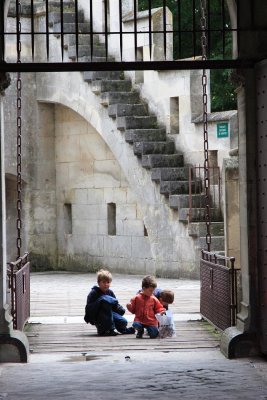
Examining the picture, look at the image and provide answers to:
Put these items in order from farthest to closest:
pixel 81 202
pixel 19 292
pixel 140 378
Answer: pixel 81 202 → pixel 19 292 → pixel 140 378

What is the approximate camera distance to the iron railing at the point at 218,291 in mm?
12859

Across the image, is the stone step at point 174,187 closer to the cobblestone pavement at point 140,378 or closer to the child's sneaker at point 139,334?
the child's sneaker at point 139,334

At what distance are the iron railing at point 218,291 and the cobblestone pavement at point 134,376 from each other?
0.63m

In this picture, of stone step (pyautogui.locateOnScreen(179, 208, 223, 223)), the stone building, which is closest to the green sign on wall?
the stone building

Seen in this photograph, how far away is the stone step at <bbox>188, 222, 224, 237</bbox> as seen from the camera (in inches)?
884

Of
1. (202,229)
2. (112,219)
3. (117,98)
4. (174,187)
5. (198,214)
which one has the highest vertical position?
(117,98)

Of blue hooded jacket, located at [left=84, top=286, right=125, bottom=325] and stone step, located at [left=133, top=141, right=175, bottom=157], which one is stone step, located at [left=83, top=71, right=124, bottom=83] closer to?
stone step, located at [left=133, top=141, right=175, bottom=157]

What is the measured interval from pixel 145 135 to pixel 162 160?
744 mm

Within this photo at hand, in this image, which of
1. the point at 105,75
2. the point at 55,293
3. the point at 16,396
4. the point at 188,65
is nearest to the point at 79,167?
the point at 105,75

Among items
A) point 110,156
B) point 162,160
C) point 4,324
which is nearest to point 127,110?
point 162,160

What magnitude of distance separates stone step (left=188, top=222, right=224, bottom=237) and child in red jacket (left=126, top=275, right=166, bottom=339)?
8.67m

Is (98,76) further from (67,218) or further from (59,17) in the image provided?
(67,218)

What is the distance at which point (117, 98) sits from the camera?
984 inches

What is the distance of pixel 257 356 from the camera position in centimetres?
1172
